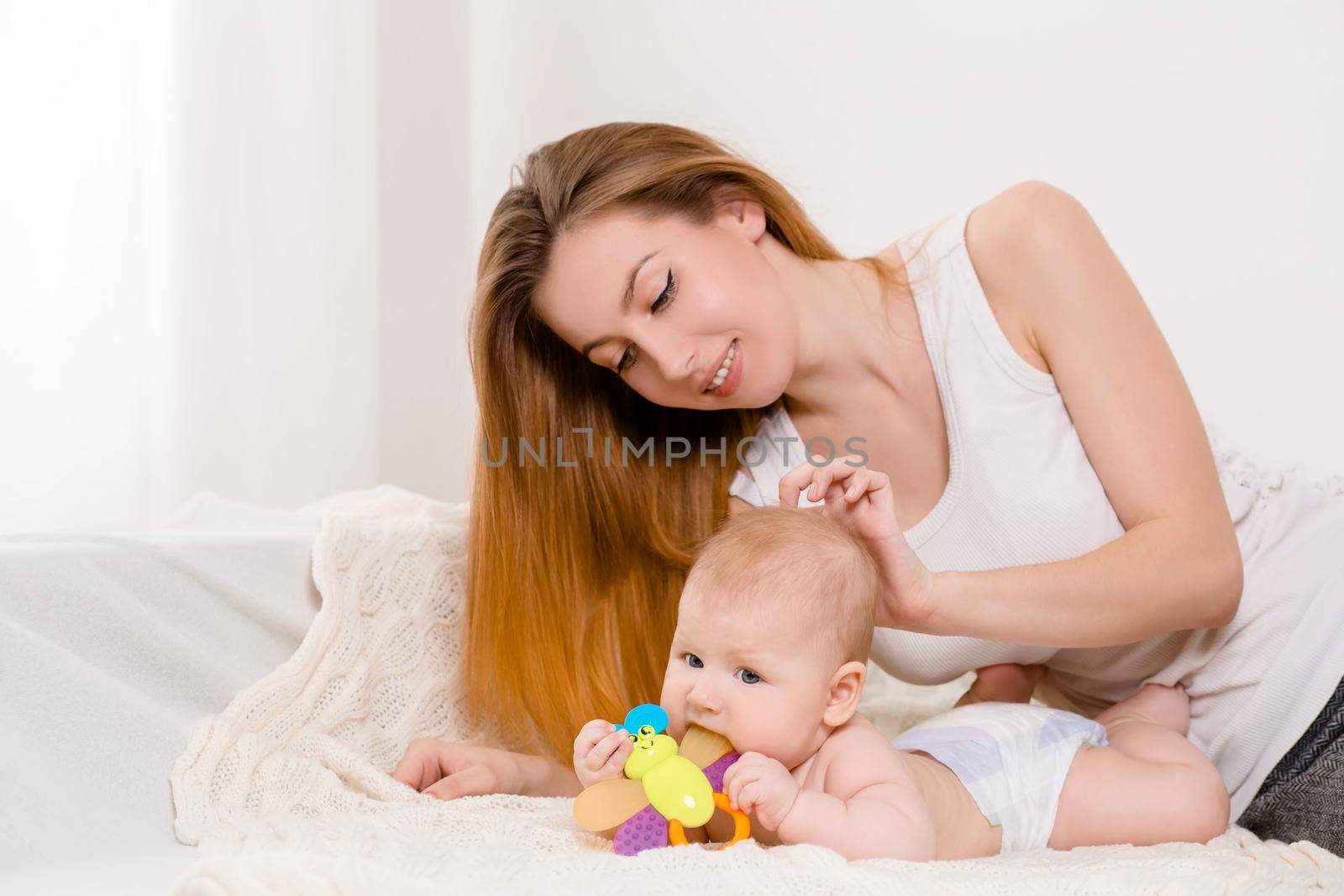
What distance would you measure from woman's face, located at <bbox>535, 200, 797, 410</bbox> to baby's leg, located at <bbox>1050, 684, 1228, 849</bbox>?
0.64 m

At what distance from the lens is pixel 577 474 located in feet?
5.98

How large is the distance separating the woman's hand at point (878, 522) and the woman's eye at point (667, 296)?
369mm

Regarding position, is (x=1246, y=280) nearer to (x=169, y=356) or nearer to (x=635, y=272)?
(x=635, y=272)

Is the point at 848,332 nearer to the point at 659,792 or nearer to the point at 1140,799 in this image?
the point at 1140,799

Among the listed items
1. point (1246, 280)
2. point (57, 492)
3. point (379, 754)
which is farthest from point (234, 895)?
point (1246, 280)

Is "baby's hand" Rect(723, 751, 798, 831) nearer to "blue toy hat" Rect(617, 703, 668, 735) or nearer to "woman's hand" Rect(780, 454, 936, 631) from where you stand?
"blue toy hat" Rect(617, 703, 668, 735)

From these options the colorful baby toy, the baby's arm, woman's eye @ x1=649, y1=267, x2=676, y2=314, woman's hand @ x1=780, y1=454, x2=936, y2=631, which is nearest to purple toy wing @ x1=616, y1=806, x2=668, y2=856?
the colorful baby toy

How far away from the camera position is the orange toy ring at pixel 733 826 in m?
1.09

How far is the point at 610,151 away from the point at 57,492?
4.32ft

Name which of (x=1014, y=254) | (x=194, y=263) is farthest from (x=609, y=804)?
(x=194, y=263)

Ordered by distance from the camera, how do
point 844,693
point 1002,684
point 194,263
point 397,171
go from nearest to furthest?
point 844,693, point 1002,684, point 194,263, point 397,171

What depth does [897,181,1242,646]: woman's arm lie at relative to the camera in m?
1.34

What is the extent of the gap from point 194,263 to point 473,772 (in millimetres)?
1526

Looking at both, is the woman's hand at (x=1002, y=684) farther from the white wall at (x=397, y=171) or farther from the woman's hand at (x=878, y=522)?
the white wall at (x=397, y=171)
